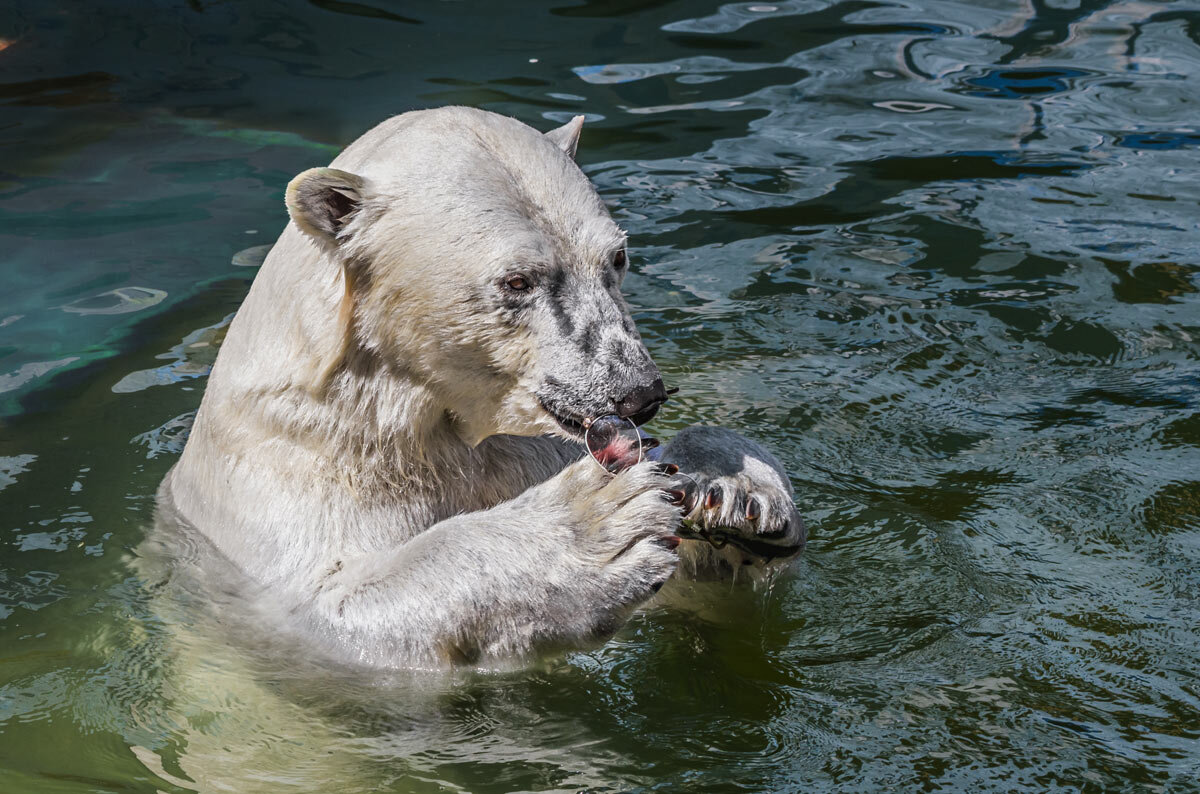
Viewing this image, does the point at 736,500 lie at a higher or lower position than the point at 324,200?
lower

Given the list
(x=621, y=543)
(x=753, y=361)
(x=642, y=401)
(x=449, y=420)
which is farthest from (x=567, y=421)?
(x=753, y=361)

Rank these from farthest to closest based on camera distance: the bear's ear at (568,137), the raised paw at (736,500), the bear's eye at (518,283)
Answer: the bear's ear at (568,137) → the raised paw at (736,500) → the bear's eye at (518,283)

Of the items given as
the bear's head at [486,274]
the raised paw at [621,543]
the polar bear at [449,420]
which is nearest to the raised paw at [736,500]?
the polar bear at [449,420]

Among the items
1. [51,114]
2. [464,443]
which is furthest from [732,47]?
[464,443]

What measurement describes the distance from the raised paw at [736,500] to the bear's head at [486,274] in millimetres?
448

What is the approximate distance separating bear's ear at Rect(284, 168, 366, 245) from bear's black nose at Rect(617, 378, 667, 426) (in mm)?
963

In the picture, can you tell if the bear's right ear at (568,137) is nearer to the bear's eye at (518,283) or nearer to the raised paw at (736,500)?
the bear's eye at (518,283)

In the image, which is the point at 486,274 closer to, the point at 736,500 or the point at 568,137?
the point at 568,137

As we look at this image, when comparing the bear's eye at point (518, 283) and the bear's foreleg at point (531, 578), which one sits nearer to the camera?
the bear's foreleg at point (531, 578)

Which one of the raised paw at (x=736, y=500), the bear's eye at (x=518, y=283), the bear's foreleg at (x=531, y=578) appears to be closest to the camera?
the bear's foreleg at (x=531, y=578)

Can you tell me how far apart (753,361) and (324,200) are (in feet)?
9.63

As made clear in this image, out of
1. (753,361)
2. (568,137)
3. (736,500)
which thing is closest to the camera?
(736,500)

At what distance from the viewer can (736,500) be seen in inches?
158

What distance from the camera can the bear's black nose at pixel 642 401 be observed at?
3.63m
